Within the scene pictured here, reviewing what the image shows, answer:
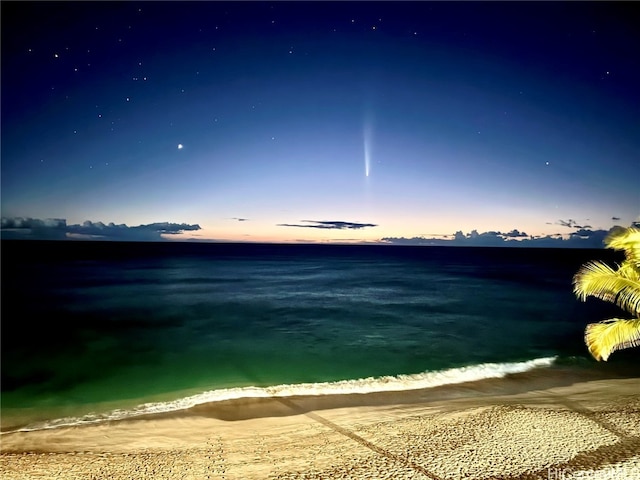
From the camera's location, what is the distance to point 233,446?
9.59 m

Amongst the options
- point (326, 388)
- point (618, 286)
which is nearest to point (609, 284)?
point (618, 286)

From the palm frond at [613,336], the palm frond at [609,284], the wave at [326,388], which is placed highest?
the palm frond at [609,284]

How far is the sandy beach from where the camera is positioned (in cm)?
815

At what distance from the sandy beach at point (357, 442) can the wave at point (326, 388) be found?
67 centimetres

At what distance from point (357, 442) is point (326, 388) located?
18.3 feet

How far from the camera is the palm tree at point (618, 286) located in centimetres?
752

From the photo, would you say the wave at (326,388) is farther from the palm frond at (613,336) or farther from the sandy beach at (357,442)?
the palm frond at (613,336)

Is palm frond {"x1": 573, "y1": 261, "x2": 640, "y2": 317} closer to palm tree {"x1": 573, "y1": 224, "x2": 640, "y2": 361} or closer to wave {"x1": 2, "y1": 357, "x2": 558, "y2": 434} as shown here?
palm tree {"x1": 573, "y1": 224, "x2": 640, "y2": 361}

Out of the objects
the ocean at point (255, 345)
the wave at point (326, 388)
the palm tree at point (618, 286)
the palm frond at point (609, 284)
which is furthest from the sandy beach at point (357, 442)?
the palm frond at point (609, 284)

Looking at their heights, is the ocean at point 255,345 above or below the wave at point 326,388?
below

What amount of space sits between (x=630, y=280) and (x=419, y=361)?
1282cm

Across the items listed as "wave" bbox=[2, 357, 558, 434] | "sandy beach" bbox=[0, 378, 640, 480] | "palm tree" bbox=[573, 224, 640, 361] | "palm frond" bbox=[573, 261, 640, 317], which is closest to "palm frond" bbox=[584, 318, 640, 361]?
"palm tree" bbox=[573, 224, 640, 361]

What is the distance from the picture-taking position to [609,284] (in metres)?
7.78

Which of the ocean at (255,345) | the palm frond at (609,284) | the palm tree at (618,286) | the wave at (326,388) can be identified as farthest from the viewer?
the ocean at (255,345)
